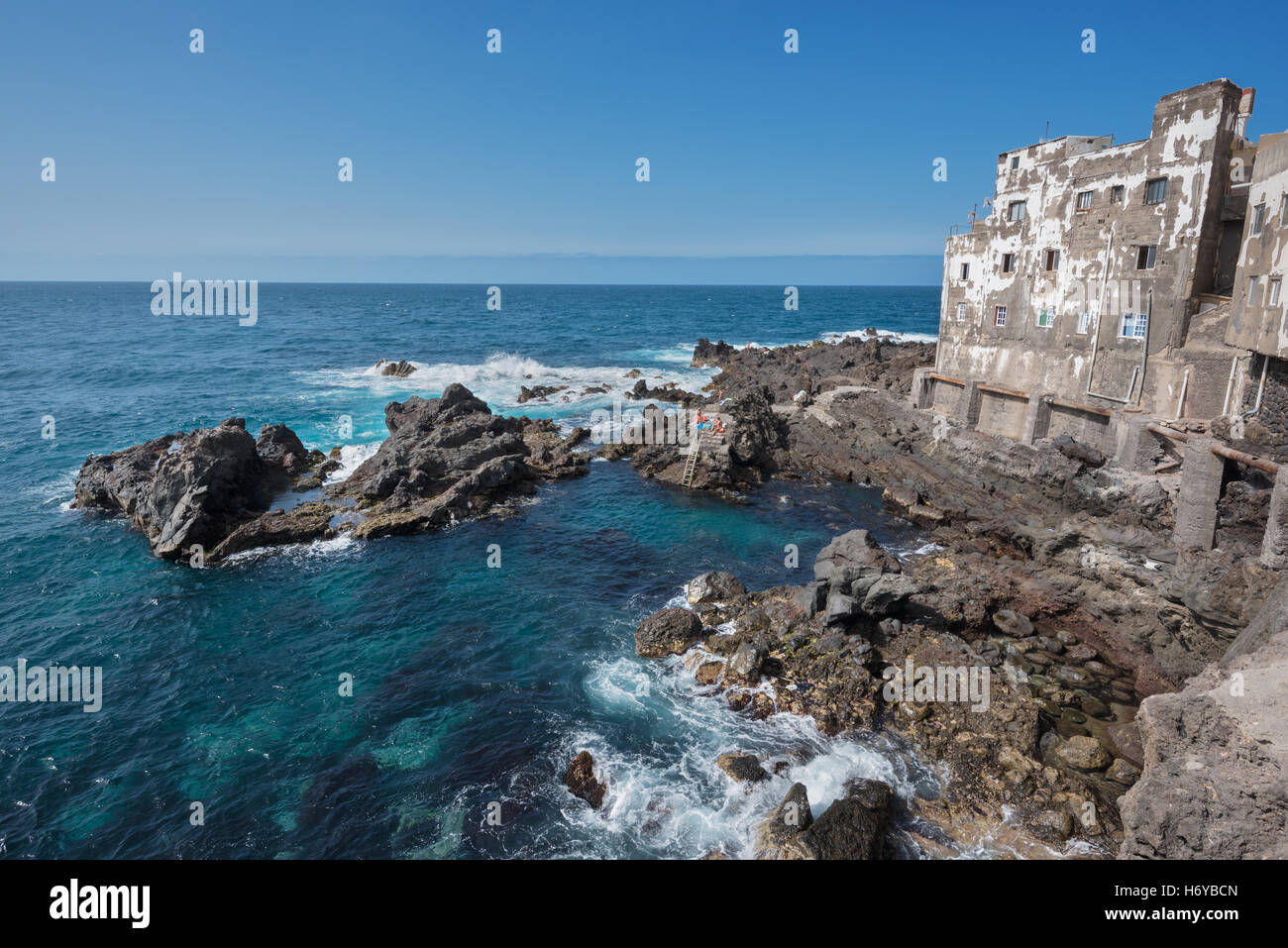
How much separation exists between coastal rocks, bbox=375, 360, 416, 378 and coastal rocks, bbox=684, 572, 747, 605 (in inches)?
2177

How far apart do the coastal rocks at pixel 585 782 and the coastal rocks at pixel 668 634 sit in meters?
5.34

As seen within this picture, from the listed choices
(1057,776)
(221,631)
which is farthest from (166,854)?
(1057,776)

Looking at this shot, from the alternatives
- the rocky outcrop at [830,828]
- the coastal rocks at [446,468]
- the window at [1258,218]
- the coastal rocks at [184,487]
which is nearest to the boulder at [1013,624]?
the rocky outcrop at [830,828]

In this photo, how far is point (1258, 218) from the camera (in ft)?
80.8

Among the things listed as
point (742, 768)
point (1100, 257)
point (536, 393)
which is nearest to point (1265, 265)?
point (1100, 257)

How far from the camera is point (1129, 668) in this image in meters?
20.6

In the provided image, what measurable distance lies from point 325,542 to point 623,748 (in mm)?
19245

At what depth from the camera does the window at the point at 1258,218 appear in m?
24.3

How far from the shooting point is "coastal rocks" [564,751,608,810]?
16.3m

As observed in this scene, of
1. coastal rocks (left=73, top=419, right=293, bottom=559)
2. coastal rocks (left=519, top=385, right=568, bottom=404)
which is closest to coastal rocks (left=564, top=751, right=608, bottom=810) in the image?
coastal rocks (left=73, top=419, right=293, bottom=559)

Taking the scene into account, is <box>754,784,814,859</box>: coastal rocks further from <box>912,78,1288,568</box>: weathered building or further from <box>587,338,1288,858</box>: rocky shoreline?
<box>912,78,1288,568</box>: weathered building

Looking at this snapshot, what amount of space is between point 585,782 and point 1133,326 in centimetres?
3152

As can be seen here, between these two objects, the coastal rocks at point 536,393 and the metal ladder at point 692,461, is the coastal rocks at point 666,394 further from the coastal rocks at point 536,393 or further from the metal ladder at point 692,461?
the metal ladder at point 692,461

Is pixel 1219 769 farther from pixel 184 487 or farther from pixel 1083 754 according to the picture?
pixel 184 487
